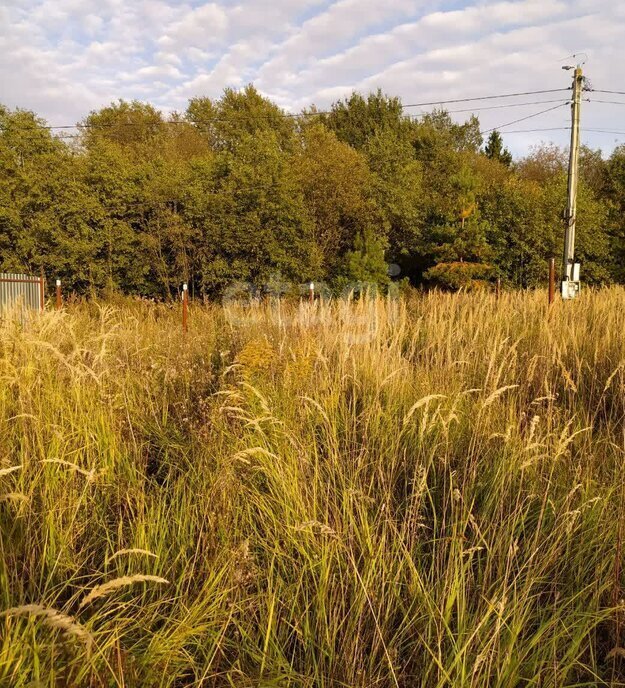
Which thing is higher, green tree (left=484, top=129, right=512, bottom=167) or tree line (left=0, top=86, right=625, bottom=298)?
green tree (left=484, top=129, right=512, bottom=167)

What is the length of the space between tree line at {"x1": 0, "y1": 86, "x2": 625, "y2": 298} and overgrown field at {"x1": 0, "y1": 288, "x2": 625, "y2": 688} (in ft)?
42.0

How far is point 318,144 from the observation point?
21094 mm

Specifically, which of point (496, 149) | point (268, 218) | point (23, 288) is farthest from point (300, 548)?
point (496, 149)

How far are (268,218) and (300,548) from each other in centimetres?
1644

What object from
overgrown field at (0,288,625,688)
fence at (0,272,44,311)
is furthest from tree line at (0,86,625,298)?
overgrown field at (0,288,625,688)

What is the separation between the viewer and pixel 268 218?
17266 millimetres

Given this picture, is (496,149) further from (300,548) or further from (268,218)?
(300,548)

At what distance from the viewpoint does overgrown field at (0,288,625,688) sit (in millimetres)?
1306

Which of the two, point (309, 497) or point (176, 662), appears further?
point (309, 497)

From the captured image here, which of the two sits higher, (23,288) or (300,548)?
(23,288)

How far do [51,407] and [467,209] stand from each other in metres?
18.8

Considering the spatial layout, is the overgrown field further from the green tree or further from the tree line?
the green tree

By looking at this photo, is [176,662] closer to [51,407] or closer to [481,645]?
[481,645]

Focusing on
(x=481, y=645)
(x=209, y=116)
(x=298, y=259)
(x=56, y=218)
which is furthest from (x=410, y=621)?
(x=209, y=116)
